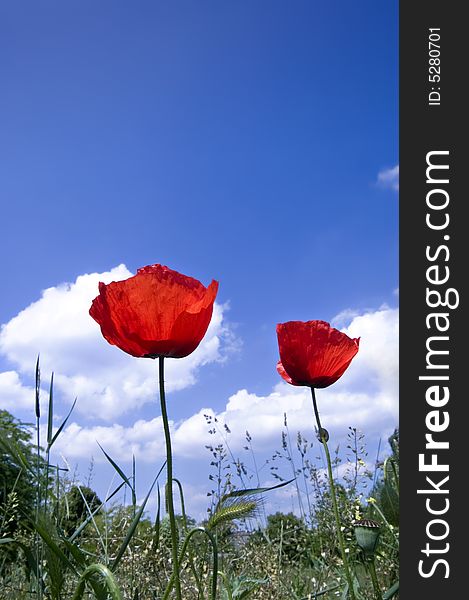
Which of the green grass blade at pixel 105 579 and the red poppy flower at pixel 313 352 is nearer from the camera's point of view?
the green grass blade at pixel 105 579

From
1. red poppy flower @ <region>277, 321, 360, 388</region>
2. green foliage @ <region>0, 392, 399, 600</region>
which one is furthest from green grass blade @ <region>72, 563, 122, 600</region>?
red poppy flower @ <region>277, 321, 360, 388</region>

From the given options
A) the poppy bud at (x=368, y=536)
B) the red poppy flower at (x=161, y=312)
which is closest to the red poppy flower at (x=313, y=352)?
the poppy bud at (x=368, y=536)

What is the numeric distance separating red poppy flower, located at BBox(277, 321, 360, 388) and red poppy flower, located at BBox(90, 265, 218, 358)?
554 millimetres

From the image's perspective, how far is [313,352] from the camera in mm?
1794

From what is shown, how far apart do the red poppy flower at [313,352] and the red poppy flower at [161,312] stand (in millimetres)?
554

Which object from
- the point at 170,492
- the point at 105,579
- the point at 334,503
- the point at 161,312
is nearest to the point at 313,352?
the point at 334,503

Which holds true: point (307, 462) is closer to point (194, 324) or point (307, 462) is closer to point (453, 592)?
point (453, 592)

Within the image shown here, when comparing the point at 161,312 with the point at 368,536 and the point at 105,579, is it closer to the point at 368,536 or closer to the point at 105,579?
the point at 105,579

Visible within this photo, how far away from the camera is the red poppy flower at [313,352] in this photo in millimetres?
1786

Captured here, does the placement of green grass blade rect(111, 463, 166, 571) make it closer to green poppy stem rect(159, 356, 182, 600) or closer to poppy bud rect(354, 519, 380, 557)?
green poppy stem rect(159, 356, 182, 600)

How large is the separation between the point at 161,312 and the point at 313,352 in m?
0.64

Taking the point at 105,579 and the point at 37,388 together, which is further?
the point at 37,388

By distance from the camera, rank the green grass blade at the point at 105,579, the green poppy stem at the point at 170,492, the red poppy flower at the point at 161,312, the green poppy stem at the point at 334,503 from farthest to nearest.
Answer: the green poppy stem at the point at 334,503, the red poppy flower at the point at 161,312, the green poppy stem at the point at 170,492, the green grass blade at the point at 105,579

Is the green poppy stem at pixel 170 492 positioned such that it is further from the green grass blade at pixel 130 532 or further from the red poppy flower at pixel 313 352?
the red poppy flower at pixel 313 352
